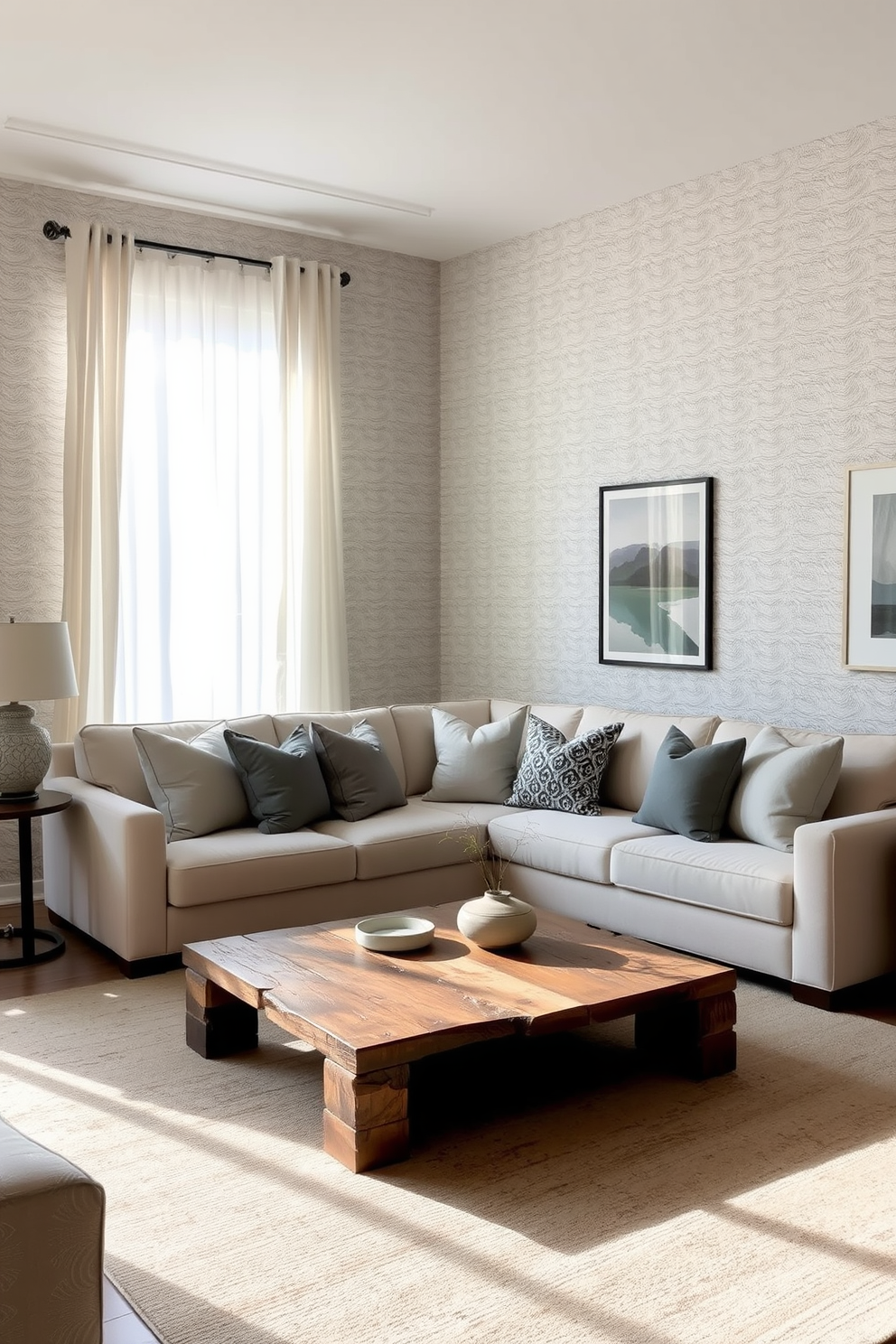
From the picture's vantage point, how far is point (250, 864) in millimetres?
4344

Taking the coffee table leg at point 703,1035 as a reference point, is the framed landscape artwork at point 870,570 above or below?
above

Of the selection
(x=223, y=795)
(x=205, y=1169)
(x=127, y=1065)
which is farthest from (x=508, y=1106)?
(x=223, y=795)

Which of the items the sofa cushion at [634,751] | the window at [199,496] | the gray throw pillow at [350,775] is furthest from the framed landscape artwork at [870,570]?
the window at [199,496]

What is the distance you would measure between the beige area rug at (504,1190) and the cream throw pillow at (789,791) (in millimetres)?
729

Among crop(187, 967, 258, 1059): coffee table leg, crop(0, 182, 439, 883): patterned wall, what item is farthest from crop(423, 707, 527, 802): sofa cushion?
crop(187, 967, 258, 1059): coffee table leg

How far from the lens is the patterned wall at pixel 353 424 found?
5254mm

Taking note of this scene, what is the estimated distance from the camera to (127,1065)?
3.36 m

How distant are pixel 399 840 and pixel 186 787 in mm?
855

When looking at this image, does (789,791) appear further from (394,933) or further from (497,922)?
(394,933)

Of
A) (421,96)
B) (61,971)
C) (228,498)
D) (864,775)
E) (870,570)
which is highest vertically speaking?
(421,96)

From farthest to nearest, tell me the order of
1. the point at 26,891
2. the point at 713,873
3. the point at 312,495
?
the point at 312,495 → the point at 26,891 → the point at 713,873

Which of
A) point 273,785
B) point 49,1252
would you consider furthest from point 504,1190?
point 273,785

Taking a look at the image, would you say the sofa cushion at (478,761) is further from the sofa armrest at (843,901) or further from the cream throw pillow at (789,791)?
the sofa armrest at (843,901)

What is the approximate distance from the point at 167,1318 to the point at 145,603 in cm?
380
